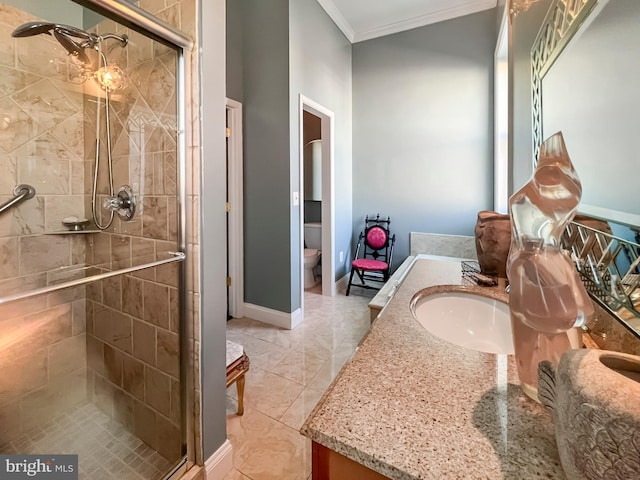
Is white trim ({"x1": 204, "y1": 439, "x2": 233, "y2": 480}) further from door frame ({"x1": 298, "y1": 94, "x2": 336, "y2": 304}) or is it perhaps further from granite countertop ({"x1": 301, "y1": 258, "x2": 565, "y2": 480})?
door frame ({"x1": 298, "y1": 94, "x2": 336, "y2": 304})

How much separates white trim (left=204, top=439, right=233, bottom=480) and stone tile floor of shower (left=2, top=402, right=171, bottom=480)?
16 cm

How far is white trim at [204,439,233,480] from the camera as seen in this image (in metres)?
1.20

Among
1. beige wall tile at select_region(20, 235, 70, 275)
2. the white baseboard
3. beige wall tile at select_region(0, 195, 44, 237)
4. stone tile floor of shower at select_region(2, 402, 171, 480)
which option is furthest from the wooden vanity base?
the white baseboard

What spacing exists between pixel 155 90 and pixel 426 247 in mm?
3056

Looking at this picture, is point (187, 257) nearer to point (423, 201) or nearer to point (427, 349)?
point (427, 349)

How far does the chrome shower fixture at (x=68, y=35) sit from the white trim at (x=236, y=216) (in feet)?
4.05

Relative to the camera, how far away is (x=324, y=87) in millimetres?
3100

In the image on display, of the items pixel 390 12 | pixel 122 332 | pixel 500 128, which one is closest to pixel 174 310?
pixel 122 332

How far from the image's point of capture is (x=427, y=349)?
753mm

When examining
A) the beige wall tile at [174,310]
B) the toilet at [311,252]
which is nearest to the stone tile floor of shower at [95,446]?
the beige wall tile at [174,310]

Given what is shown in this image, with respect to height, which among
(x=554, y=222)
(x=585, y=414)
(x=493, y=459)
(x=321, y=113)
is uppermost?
(x=321, y=113)

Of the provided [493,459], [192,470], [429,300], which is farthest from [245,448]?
[493,459]

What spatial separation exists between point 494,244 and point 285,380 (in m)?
1.50

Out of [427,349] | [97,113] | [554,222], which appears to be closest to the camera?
[554,222]
